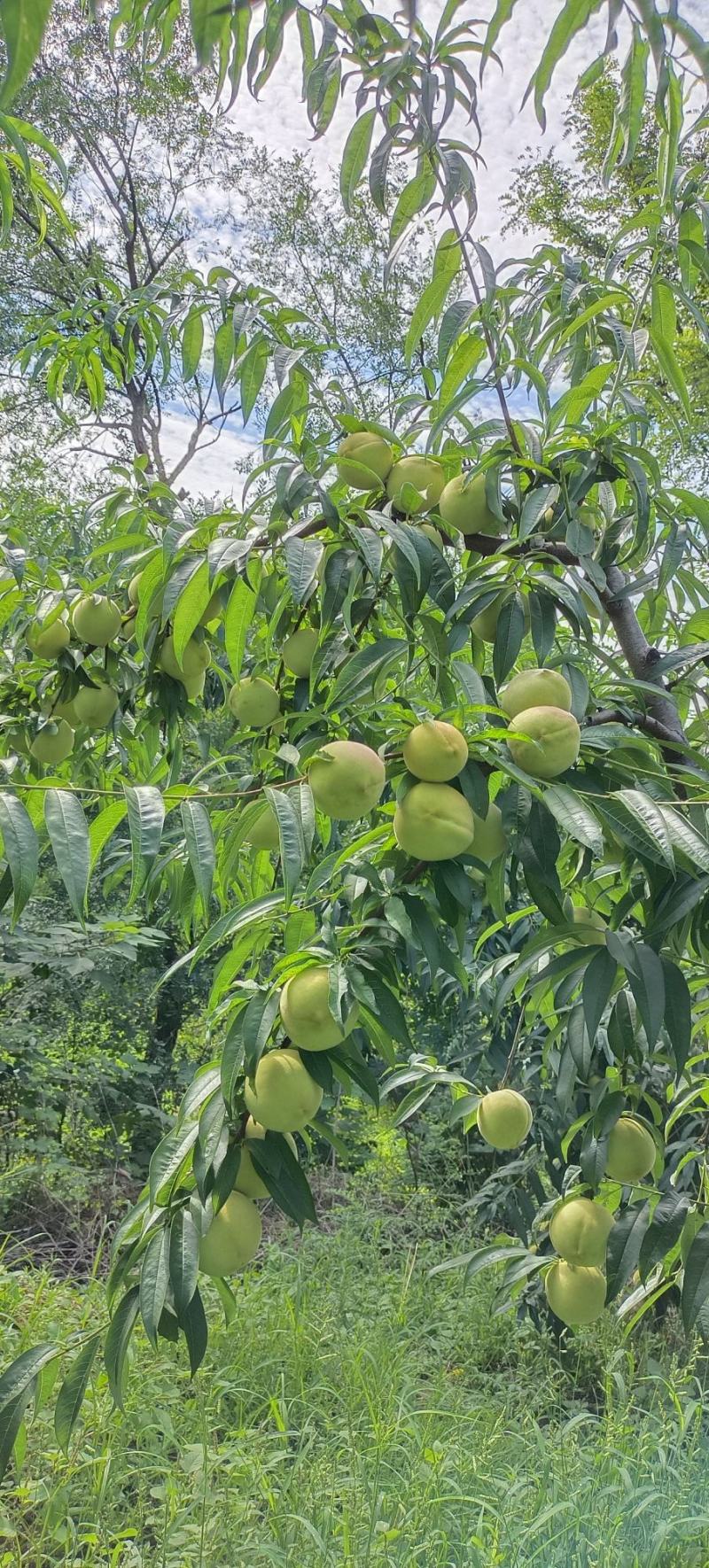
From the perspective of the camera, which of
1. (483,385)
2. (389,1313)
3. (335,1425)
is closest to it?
(483,385)

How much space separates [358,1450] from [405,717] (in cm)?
232

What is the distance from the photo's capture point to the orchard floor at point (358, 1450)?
6.32ft

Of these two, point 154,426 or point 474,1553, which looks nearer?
point 474,1553

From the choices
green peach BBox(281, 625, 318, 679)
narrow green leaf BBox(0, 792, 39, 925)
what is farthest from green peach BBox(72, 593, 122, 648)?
narrow green leaf BBox(0, 792, 39, 925)

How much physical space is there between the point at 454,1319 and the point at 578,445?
3.50 metres

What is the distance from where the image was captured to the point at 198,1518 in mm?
1980

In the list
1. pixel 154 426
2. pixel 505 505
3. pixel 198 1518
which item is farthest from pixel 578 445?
pixel 154 426

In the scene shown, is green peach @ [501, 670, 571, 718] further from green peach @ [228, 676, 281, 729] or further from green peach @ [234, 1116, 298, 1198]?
green peach @ [234, 1116, 298, 1198]

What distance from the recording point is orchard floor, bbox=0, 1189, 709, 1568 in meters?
1.93

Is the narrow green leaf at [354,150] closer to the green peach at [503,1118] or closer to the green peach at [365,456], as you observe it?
the green peach at [365,456]

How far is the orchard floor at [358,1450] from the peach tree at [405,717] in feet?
3.61

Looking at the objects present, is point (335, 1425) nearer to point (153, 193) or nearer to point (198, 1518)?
point (198, 1518)

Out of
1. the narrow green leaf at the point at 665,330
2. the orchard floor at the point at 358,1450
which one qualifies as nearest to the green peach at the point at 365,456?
the narrow green leaf at the point at 665,330

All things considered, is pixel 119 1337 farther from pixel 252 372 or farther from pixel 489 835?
pixel 252 372
